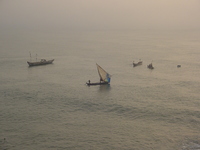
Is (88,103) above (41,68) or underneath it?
underneath

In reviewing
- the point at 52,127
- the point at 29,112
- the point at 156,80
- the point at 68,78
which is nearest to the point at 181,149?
the point at 52,127

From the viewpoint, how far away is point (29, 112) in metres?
39.4

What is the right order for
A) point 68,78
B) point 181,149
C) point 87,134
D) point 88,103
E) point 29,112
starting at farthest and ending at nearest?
point 68,78
point 88,103
point 29,112
point 87,134
point 181,149

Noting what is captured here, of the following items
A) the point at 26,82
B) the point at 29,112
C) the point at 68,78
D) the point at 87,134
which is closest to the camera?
the point at 87,134

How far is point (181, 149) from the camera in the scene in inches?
1127

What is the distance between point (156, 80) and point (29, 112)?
107ft

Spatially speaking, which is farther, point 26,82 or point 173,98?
point 26,82

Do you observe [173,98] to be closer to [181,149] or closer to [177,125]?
[177,125]

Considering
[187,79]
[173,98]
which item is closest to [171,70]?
[187,79]

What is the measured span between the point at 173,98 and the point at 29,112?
26.3 m

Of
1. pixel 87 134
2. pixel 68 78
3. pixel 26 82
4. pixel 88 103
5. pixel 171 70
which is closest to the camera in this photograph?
pixel 87 134

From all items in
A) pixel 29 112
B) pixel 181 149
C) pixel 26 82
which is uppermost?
pixel 26 82

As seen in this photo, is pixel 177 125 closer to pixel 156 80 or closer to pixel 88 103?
pixel 88 103

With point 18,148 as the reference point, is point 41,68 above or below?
above
